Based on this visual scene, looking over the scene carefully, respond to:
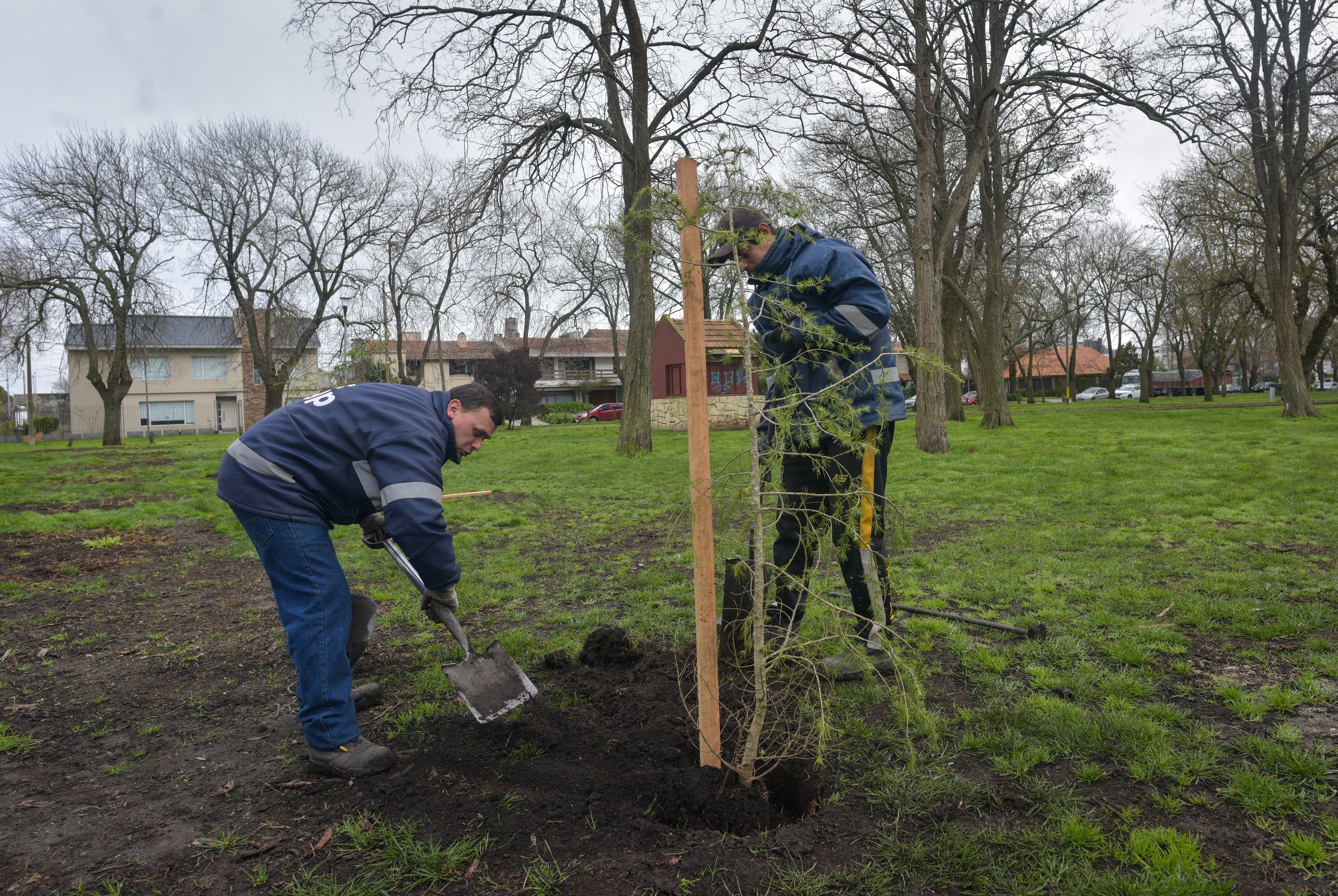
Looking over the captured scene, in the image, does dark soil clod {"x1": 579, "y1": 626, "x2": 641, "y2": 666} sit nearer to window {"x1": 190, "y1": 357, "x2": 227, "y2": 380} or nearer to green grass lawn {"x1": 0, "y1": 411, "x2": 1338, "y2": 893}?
green grass lawn {"x1": 0, "y1": 411, "x2": 1338, "y2": 893}

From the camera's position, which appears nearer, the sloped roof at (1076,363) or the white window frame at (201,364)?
the white window frame at (201,364)

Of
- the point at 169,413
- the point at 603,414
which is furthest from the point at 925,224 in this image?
the point at 169,413

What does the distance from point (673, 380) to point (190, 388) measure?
36.6 metres

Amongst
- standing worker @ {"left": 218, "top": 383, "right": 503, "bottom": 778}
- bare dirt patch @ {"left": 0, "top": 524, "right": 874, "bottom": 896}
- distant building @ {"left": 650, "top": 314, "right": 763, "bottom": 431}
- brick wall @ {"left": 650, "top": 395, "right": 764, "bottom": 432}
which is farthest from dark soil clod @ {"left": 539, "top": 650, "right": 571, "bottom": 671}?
brick wall @ {"left": 650, "top": 395, "right": 764, "bottom": 432}

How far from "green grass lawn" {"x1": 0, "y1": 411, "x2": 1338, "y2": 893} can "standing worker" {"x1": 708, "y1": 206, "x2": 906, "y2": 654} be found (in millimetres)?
222

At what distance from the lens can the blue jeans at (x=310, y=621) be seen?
8.98 ft

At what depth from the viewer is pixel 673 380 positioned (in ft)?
98.6

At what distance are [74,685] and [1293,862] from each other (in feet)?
16.3

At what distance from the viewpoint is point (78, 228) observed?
24031mm

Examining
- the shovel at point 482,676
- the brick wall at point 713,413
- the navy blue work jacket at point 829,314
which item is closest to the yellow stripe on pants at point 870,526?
the navy blue work jacket at point 829,314

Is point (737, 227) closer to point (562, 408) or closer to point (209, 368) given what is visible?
point (562, 408)

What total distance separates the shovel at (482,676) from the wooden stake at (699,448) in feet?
3.01

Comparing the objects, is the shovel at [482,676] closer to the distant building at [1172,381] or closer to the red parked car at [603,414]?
the red parked car at [603,414]

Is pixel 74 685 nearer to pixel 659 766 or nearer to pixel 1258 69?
pixel 659 766
